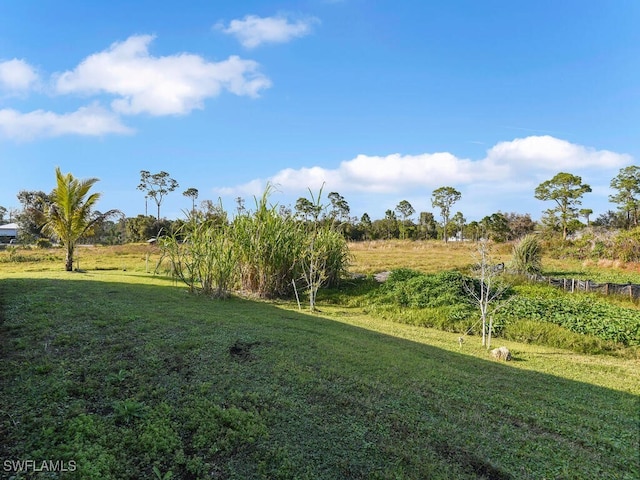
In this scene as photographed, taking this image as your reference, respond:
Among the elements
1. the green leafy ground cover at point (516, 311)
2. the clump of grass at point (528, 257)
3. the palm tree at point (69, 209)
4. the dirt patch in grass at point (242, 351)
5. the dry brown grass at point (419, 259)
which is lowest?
the green leafy ground cover at point (516, 311)

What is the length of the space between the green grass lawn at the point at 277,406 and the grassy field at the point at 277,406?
0.04 feet

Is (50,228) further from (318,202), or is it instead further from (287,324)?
(287,324)

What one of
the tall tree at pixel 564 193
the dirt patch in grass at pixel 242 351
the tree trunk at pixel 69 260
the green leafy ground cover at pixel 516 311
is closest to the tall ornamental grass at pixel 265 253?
the green leafy ground cover at pixel 516 311

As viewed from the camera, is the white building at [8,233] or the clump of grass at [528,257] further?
the white building at [8,233]

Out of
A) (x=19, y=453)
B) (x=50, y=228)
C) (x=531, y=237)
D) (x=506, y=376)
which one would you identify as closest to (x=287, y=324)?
(x=506, y=376)

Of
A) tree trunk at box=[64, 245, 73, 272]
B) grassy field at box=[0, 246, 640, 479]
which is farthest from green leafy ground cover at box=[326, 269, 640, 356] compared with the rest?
tree trunk at box=[64, 245, 73, 272]

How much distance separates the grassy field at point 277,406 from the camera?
197 cm

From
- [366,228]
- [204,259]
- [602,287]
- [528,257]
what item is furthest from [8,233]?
[602,287]

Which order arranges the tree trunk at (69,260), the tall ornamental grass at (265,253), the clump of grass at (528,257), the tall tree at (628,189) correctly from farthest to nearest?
the tall tree at (628,189) < the tree trunk at (69,260) < the clump of grass at (528,257) < the tall ornamental grass at (265,253)

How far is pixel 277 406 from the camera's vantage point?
2.46 meters

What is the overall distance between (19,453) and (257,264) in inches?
241

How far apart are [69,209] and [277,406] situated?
11.8m

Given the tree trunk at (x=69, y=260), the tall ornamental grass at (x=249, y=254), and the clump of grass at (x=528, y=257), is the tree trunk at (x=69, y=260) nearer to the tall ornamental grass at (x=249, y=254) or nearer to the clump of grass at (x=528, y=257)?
the tall ornamental grass at (x=249, y=254)

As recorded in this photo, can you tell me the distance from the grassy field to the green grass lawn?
11 millimetres
